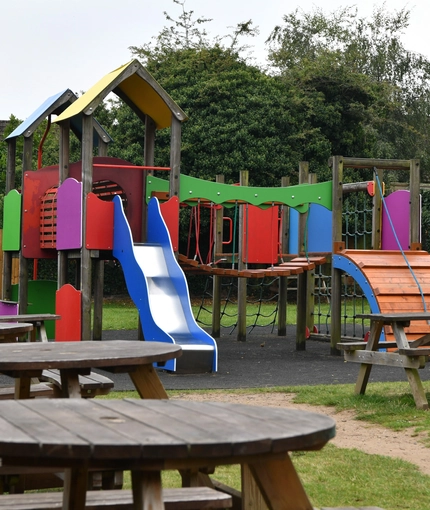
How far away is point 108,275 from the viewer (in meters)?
25.7

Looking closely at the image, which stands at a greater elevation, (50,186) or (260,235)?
(50,186)

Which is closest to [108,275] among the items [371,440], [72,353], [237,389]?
[237,389]

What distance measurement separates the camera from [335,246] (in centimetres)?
1216

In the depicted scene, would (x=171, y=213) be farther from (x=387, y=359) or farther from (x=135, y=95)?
(x=387, y=359)

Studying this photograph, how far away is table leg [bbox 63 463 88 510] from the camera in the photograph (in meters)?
2.60

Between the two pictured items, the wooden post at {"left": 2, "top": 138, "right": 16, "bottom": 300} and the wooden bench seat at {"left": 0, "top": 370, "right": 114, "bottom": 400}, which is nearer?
the wooden bench seat at {"left": 0, "top": 370, "right": 114, "bottom": 400}

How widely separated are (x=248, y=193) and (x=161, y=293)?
2.46 metres

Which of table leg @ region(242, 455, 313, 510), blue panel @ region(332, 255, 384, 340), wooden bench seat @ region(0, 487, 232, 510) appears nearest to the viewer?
table leg @ region(242, 455, 313, 510)

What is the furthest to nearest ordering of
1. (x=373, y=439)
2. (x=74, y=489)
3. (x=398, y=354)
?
1. (x=398, y=354)
2. (x=373, y=439)
3. (x=74, y=489)

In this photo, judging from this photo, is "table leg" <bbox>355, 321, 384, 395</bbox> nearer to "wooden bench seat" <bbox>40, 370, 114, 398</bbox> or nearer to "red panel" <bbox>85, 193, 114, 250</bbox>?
"wooden bench seat" <bbox>40, 370, 114, 398</bbox>

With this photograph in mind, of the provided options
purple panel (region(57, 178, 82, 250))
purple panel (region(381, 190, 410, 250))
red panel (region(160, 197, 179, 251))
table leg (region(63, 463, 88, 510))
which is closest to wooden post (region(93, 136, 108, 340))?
purple panel (region(57, 178, 82, 250))

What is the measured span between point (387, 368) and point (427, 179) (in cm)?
2846

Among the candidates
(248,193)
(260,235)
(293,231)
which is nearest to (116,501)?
(248,193)

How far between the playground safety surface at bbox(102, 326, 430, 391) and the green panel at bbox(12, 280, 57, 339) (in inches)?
106
